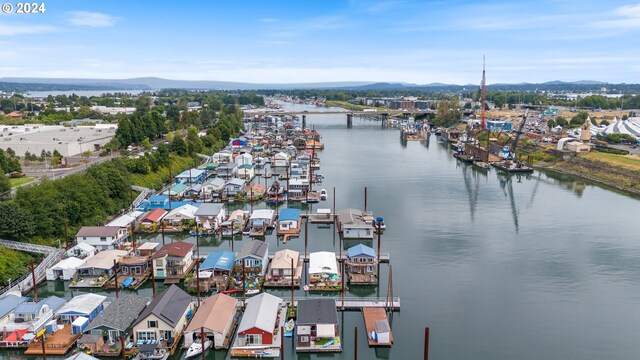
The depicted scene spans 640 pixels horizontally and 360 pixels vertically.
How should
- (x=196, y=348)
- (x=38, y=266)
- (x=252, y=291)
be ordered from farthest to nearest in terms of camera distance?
(x=38, y=266)
(x=252, y=291)
(x=196, y=348)

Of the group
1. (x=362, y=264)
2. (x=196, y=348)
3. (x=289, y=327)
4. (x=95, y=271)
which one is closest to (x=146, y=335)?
(x=196, y=348)

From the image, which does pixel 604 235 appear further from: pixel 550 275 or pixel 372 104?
pixel 372 104

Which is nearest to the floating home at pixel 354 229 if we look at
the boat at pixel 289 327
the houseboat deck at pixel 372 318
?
the houseboat deck at pixel 372 318

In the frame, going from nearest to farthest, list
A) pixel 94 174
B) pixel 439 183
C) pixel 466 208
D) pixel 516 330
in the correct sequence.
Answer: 1. pixel 516 330
2. pixel 94 174
3. pixel 466 208
4. pixel 439 183

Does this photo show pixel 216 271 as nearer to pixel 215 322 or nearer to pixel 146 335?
pixel 215 322

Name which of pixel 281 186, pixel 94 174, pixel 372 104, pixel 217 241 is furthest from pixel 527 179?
pixel 372 104

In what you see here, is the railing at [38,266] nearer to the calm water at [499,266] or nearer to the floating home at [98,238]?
the calm water at [499,266]

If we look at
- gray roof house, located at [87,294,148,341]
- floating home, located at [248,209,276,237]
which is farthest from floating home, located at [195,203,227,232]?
gray roof house, located at [87,294,148,341]
